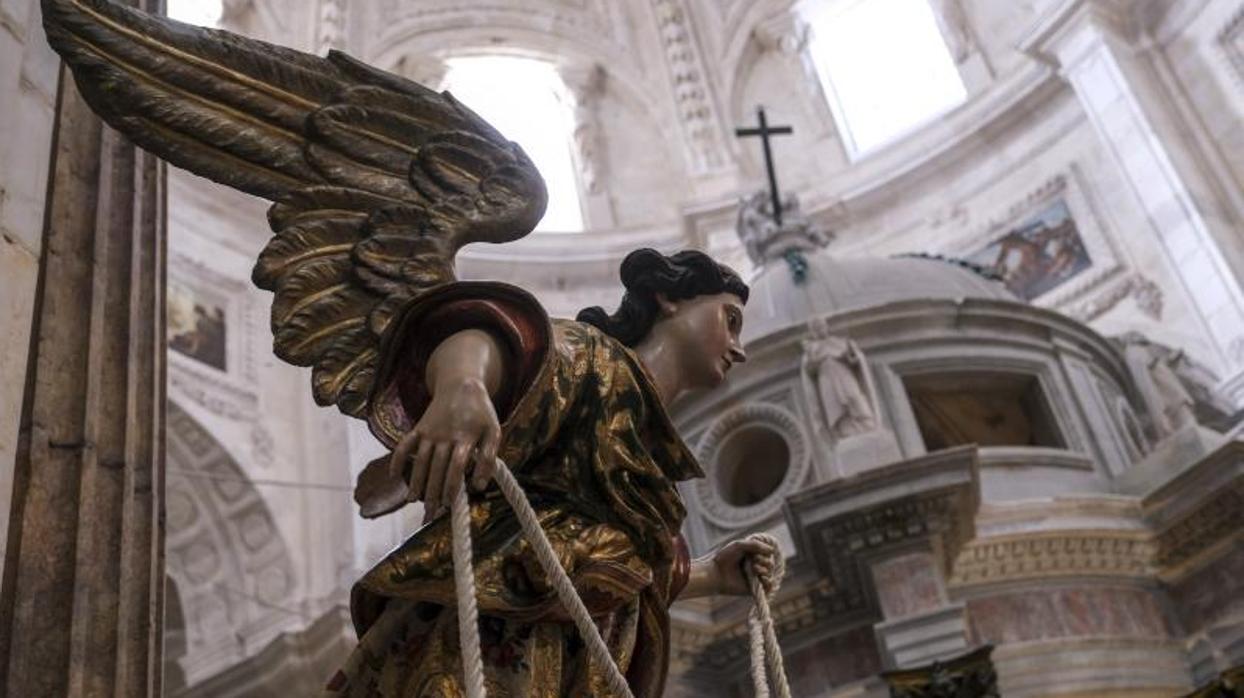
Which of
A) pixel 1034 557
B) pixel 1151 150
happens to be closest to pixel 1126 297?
pixel 1151 150

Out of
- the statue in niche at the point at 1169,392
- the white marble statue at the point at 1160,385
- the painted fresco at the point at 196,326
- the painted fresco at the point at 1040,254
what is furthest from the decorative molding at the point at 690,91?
the white marble statue at the point at 1160,385

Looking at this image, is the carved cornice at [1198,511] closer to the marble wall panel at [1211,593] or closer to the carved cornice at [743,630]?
the marble wall panel at [1211,593]

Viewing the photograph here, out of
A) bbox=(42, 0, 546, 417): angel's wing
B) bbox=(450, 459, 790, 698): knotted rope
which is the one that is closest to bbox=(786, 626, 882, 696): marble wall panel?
bbox=(42, 0, 546, 417): angel's wing

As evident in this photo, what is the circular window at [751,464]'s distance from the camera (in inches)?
396

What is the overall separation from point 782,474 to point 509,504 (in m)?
8.28

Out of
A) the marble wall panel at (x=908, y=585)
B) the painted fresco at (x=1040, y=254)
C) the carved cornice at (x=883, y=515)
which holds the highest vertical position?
the painted fresco at (x=1040, y=254)

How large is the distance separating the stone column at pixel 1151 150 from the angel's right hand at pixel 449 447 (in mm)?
12861

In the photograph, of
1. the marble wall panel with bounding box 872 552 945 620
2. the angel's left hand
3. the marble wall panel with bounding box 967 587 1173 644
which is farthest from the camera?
the marble wall panel with bounding box 967 587 1173 644

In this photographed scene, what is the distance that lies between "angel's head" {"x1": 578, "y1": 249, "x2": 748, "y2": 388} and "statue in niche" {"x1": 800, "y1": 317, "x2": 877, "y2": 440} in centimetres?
687

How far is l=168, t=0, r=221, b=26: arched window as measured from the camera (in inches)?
765

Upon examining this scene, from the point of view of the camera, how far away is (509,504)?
2096 mm

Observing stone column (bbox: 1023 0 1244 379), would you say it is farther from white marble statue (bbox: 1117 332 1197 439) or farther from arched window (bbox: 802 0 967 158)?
arched window (bbox: 802 0 967 158)

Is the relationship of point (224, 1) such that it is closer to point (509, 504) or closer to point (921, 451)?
point (921, 451)

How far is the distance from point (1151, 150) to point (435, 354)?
14.5m
